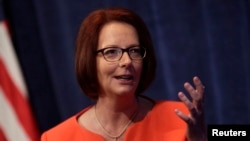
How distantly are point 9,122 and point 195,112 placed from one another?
0.53 m

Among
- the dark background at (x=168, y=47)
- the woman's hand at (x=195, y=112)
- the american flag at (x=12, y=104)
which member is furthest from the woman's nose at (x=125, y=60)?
the dark background at (x=168, y=47)

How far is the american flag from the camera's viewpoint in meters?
1.29

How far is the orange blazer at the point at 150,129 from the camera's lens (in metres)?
1.51

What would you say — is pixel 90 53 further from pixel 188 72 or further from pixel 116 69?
pixel 188 72

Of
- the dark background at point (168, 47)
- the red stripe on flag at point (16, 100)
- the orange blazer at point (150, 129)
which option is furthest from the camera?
the dark background at point (168, 47)

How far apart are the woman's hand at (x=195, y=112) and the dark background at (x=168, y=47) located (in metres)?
0.72

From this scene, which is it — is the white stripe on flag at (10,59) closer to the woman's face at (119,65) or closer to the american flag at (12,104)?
the american flag at (12,104)

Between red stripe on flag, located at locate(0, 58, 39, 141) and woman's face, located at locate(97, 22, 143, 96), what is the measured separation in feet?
0.85

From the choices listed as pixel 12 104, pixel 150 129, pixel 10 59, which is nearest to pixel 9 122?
pixel 12 104

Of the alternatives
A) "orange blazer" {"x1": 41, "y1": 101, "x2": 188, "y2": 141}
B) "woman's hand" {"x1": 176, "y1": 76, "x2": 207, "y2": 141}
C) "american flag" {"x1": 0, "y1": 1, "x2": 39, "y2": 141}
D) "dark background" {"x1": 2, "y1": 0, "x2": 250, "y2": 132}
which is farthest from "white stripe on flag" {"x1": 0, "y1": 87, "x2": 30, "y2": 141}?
"dark background" {"x1": 2, "y1": 0, "x2": 250, "y2": 132}

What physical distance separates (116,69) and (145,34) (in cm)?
16

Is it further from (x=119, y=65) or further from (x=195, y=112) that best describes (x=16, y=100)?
(x=195, y=112)

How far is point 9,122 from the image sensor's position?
52.3 inches

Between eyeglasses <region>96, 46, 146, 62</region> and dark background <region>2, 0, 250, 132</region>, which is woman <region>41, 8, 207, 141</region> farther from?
dark background <region>2, 0, 250, 132</region>
